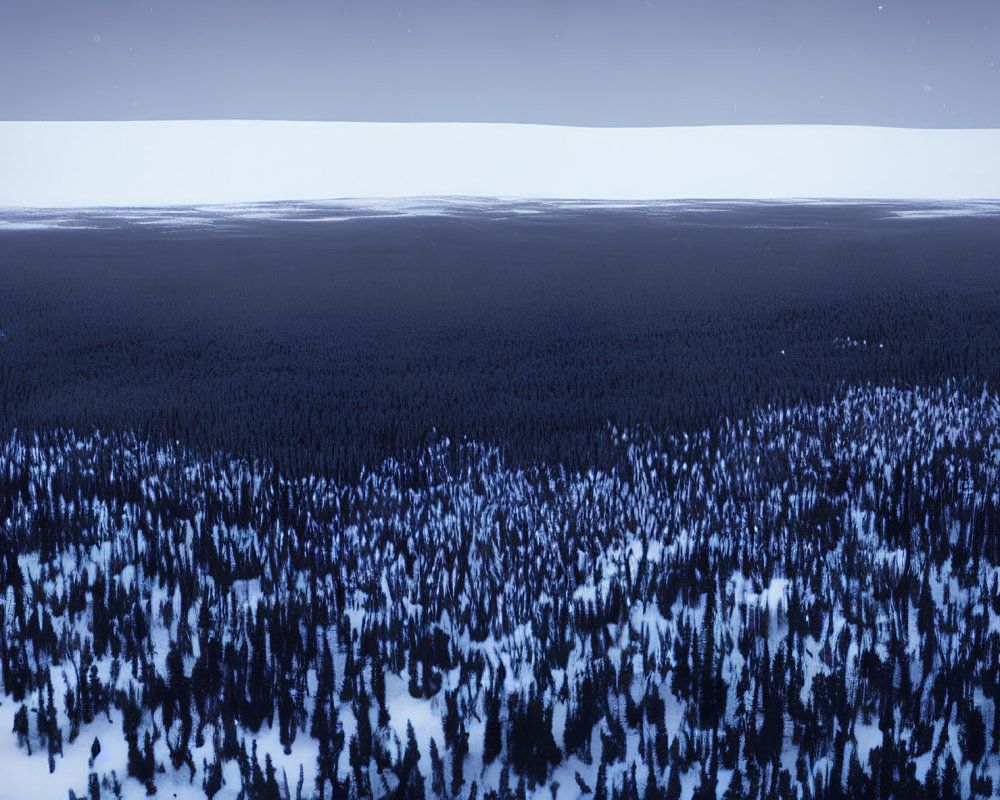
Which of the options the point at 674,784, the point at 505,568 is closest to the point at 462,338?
the point at 505,568

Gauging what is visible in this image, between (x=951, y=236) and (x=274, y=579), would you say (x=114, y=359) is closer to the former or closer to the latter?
(x=274, y=579)

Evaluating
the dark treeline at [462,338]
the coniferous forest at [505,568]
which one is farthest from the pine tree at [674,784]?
the dark treeline at [462,338]

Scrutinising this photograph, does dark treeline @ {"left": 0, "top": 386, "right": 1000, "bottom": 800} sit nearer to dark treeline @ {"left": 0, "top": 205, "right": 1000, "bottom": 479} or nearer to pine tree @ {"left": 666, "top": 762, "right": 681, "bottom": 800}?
pine tree @ {"left": 666, "top": 762, "right": 681, "bottom": 800}

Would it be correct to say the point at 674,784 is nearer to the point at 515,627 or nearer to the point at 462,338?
the point at 515,627

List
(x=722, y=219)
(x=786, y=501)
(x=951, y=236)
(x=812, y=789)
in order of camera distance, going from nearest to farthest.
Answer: (x=812, y=789) → (x=786, y=501) → (x=951, y=236) → (x=722, y=219)

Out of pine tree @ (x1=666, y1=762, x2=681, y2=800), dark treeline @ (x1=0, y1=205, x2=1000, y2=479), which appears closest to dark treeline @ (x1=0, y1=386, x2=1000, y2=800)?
pine tree @ (x1=666, y1=762, x2=681, y2=800)

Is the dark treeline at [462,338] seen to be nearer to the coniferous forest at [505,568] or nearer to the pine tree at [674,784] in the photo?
the coniferous forest at [505,568]

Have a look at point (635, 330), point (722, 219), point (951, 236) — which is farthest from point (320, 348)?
point (722, 219)
